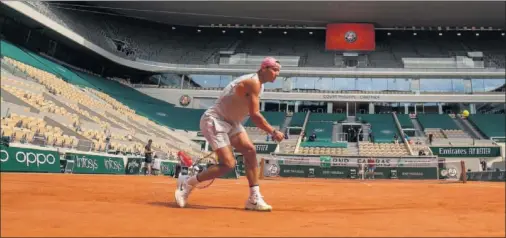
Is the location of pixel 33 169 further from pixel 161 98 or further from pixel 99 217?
pixel 161 98

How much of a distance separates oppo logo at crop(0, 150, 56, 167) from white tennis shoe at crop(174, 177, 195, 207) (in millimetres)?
8480

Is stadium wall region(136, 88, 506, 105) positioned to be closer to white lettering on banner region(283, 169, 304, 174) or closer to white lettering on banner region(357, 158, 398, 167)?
white lettering on banner region(357, 158, 398, 167)

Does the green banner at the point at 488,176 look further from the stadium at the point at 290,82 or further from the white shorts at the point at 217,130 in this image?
the white shorts at the point at 217,130

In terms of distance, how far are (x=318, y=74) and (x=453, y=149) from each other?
17018 millimetres

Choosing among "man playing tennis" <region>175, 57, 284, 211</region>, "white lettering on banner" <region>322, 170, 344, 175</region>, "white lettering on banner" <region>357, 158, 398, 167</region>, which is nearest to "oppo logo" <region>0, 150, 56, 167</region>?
"man playing tennis" <region>175, 57, 284, 211</region>

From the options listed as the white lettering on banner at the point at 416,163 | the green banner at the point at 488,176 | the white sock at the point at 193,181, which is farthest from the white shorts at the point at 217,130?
the green banner at the point at 488,176

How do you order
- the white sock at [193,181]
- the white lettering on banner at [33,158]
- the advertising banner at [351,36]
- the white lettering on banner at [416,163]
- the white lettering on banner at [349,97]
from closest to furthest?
the white sock at [193,181] < the white lettering on banner at [33,158] < the white lettering on banner at [416,163] < the white lettering on banner at [349,97] < the advertising banner at [351,36]

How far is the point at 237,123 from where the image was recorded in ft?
15.0

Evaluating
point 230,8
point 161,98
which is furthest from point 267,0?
point 161,98

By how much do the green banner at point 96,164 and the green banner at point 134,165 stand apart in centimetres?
44

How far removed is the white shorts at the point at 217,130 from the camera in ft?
14.5

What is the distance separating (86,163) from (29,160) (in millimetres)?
3135

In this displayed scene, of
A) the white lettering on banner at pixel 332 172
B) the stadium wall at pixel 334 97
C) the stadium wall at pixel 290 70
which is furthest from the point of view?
the stadium wall at pixel 334 97

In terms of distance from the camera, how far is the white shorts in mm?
4414
